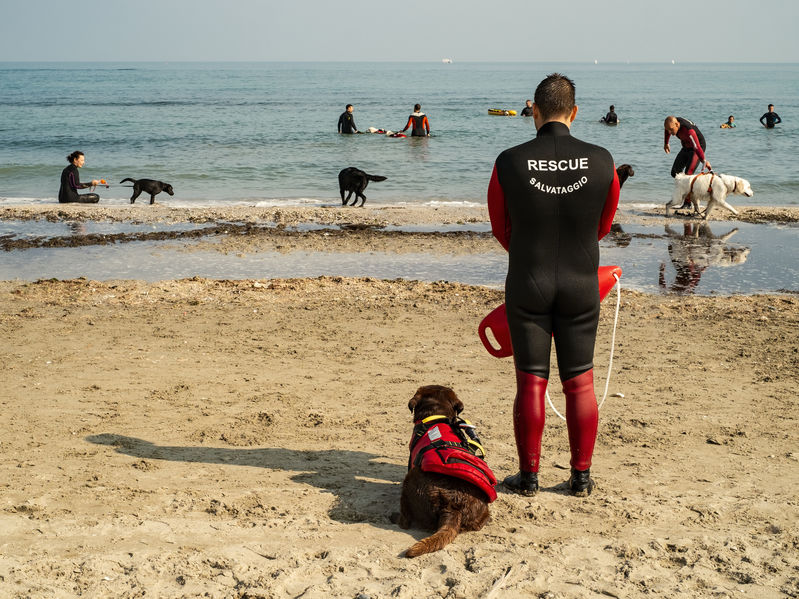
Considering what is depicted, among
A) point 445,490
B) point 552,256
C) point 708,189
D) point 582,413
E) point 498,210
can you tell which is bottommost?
point 445,490

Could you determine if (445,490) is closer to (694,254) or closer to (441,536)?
(441,536)

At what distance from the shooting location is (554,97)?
3902 millimetres

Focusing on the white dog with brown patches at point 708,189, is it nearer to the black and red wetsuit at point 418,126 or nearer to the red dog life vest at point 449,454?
the red dog life vest at point 449,454

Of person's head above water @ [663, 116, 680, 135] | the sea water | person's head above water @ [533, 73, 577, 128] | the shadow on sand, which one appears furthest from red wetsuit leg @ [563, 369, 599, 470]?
the sea water

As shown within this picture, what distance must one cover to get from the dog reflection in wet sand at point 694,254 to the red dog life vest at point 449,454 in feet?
21.1

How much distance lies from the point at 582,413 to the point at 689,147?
475 inches

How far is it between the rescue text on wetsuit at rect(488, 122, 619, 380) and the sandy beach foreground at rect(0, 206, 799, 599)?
88 centimetres

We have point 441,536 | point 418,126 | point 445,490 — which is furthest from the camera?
point 418,126

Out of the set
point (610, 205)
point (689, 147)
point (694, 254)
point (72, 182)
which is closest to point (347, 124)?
point (72, 182)

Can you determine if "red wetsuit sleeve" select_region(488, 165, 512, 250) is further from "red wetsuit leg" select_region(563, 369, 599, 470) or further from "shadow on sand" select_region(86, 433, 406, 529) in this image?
"shadow on sand" select_region(86, 433, 406, 529)

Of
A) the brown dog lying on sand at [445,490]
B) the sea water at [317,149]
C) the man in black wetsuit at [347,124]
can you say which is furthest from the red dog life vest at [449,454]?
the man in black wetsuit at [347,124]

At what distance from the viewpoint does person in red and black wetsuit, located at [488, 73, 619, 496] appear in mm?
3779

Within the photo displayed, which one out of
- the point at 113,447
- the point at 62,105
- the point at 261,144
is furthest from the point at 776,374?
the point at 62,105

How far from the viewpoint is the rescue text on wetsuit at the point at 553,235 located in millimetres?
3777
